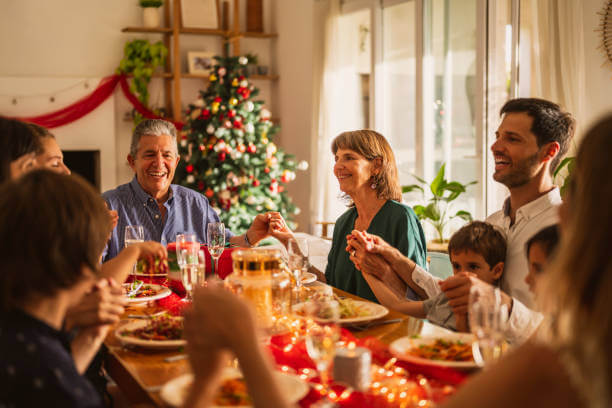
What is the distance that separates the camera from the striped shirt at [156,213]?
305 centimetres

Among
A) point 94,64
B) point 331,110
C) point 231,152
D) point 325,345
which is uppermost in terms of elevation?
point 94,64

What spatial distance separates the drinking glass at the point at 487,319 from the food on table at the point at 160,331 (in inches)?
30.8

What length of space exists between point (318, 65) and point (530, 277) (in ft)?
16.2

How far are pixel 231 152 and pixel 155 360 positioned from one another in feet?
14.1

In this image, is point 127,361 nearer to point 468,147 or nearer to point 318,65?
A: point 468,147

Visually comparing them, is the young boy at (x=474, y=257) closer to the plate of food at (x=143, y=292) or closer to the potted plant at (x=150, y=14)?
the plate of food at (x=143, y=292)

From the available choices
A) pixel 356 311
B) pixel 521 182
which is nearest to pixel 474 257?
pixel 521 182

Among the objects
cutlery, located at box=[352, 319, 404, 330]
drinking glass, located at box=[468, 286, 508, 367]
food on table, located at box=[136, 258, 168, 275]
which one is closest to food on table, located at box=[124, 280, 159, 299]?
food on table, located at box=[136, 258, 168, 275]

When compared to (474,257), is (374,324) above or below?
below

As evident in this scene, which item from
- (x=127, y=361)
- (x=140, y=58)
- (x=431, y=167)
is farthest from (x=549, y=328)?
(x=140, y=58)

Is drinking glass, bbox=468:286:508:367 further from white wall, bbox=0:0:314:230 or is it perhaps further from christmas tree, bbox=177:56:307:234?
white wall, bbox=0:0:314:230

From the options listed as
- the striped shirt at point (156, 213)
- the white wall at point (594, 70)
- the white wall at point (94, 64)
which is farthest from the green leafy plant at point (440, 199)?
the white wall at point (94, 64)

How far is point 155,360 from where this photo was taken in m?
1.56

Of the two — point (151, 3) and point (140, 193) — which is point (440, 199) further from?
point (151, 3)
